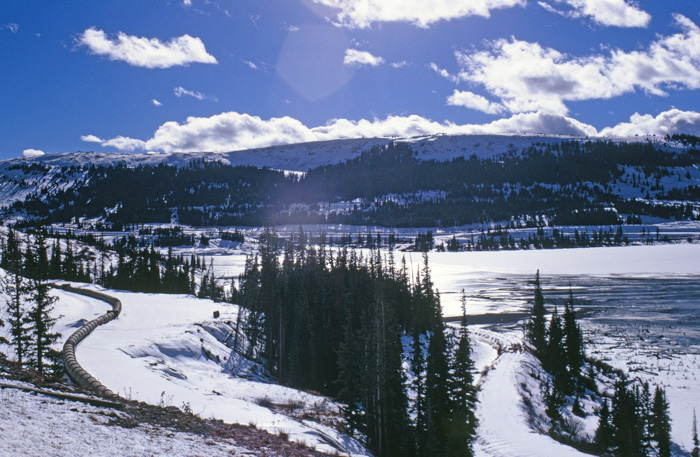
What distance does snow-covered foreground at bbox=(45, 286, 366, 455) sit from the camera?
21736 millimetres

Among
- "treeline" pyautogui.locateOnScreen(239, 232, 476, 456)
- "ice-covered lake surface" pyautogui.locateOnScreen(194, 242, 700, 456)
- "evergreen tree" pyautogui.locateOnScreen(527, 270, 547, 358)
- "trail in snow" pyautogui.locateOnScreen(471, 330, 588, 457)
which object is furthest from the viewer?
"evergreen tree" pyautogui.locateOnScreen(527, 270, 547, 358)

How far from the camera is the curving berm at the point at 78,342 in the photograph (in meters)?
19.6

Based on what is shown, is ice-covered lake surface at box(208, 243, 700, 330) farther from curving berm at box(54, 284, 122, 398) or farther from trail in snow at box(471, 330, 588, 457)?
curving berm at box(54, 284, 122, 398)

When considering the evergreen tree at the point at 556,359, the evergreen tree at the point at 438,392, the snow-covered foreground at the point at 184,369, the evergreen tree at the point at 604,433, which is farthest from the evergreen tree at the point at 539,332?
the snow-covered foreground at the point at 184,369

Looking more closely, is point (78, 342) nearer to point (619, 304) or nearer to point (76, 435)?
point (76, 435)

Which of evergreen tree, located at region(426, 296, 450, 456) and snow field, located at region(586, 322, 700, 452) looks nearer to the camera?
evergreen tree, located at region(426, 296, 450, 456)

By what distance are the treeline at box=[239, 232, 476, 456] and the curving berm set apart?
53.0 ft

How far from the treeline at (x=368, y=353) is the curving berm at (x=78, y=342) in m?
16.2

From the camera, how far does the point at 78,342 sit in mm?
35250

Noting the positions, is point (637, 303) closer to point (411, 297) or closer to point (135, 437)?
point (411, 297)

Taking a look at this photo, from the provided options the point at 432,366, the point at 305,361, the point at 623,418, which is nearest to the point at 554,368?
the point at 623,418

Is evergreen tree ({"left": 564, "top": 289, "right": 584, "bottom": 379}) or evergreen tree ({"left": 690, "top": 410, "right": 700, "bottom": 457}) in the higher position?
evergreen tree ({"left": 564, "top": 289, "right": 584, "bottom": 379})

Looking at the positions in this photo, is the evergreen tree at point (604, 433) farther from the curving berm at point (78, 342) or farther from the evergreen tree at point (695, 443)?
the curving berm at point (78, 342)

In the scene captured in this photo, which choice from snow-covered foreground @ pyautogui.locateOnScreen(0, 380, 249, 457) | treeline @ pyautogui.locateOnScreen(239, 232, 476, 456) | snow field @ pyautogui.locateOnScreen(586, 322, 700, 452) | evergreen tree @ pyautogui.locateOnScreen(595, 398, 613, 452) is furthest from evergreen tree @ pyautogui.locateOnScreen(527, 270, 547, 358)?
snow-covered foreground @ pyautogui.locateOnScreen(0, 380, 249, 457)
